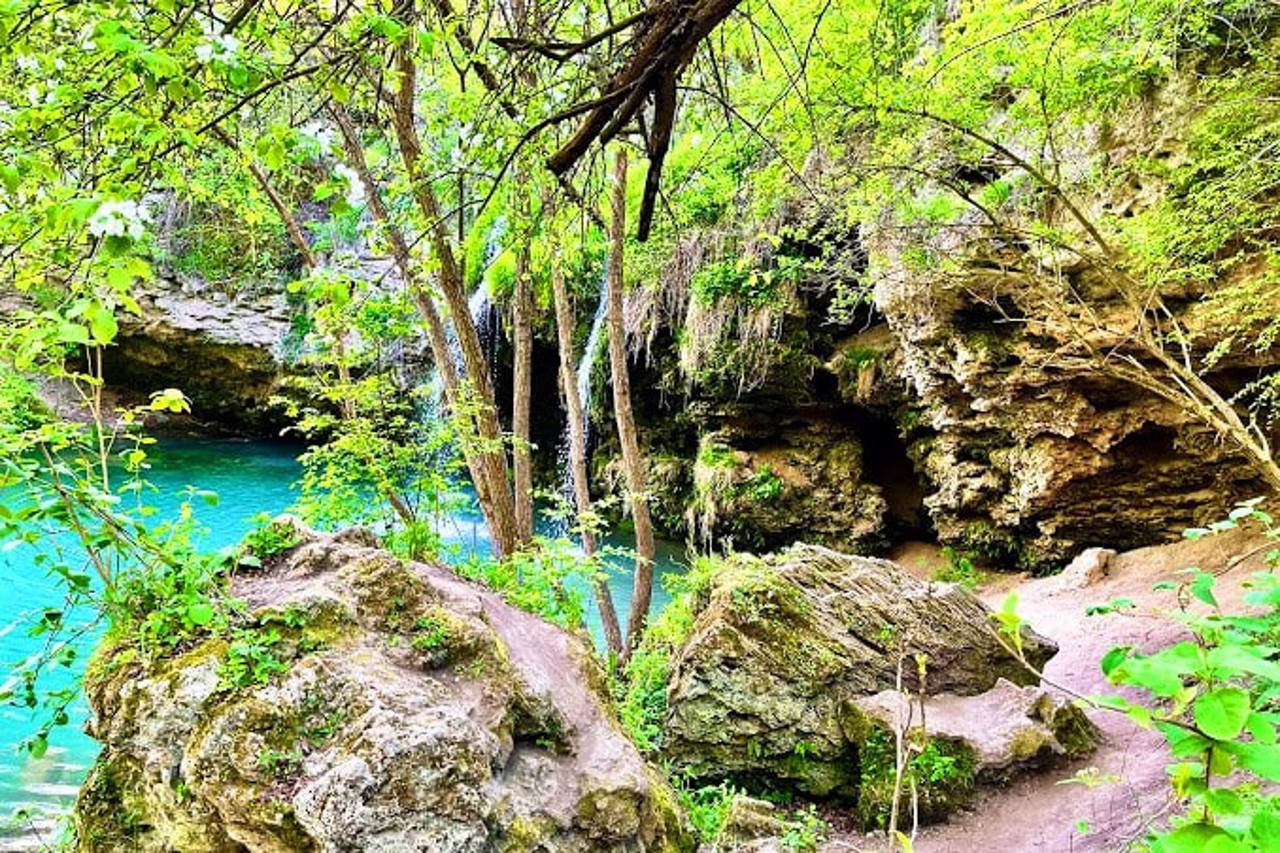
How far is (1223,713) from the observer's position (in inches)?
31.6

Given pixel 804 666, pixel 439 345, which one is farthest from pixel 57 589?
pixel 804 666

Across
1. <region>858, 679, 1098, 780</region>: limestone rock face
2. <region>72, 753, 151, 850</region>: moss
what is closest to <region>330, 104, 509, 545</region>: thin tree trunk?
<region>72, 753, 151, 850</region>: moss

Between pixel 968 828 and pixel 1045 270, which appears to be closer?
pixel 968 828

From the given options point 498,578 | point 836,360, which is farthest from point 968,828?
point 836,360

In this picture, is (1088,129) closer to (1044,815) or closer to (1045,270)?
(1045,270)

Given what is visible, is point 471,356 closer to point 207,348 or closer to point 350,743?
point 350,743

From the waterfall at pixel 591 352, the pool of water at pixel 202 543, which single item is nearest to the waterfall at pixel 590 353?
the waterfall at pixel 591 352

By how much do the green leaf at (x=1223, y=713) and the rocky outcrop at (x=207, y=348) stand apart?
15.8 m

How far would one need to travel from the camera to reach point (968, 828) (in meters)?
4.32

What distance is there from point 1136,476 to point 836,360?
3806mm

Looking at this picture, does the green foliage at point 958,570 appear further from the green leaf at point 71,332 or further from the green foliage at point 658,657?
the green leaf at point 71,332

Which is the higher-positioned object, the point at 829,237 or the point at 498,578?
the point at 829,237

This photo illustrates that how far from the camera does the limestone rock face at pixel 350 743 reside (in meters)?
2.11

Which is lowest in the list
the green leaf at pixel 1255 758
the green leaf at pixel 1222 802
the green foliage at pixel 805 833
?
the green foliage at pixel 805 833
